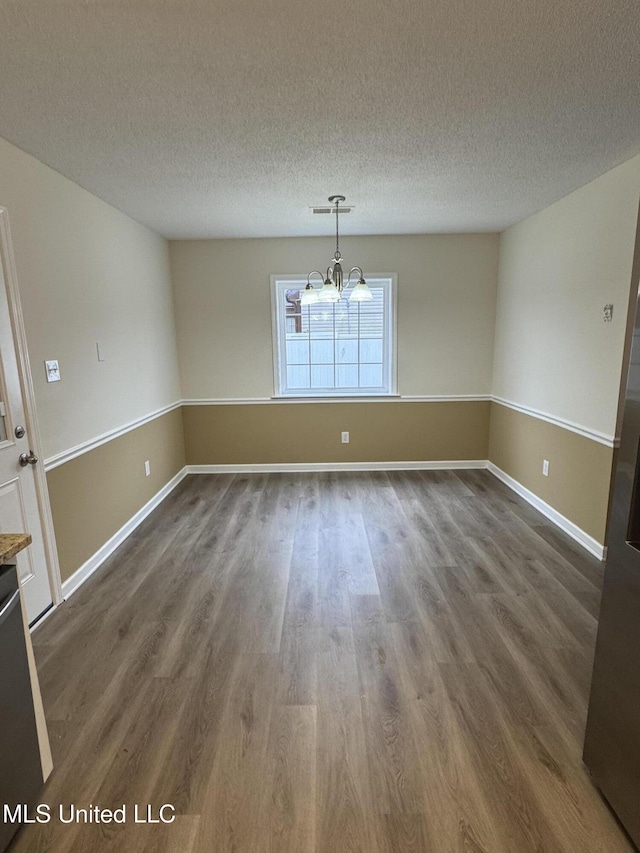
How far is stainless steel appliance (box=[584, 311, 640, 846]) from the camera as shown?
117 cm

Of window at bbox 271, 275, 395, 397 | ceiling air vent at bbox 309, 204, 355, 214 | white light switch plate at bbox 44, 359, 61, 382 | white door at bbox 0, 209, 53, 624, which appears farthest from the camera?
window at bbox 271, 275, 395, 397

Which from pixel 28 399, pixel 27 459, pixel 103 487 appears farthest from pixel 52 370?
pixel 103 487

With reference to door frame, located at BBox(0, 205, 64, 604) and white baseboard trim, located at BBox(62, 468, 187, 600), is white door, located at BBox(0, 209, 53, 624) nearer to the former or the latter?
door frame, located at BBox(0, 205, 64, 604)

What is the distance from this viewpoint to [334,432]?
15.5 ft

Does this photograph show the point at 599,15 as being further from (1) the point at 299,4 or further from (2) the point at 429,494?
(2) the point at 429,494

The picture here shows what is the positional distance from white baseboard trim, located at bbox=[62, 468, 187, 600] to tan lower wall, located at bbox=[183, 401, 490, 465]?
0.71 meters

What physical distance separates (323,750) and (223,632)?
83 centimetres

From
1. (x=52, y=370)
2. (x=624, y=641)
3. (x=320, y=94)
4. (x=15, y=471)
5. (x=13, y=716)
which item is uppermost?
(x=320, y=94)

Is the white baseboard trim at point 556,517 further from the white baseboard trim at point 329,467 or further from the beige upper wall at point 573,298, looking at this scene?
the beige upper wall at point 573,298

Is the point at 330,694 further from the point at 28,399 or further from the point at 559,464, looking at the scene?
the point at 559,464

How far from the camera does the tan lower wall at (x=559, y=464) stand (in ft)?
9.38

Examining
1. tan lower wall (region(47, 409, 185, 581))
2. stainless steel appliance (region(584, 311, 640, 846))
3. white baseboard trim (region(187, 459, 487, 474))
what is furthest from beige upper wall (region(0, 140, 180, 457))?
stainless steel appliance (region(584, 311, 640, 846))

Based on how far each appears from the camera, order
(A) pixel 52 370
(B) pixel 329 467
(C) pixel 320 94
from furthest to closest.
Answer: (B) pixel 329 467 < (A) pixel 52 370 < (C) pixel 320 94

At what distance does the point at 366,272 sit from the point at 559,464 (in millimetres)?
2651
